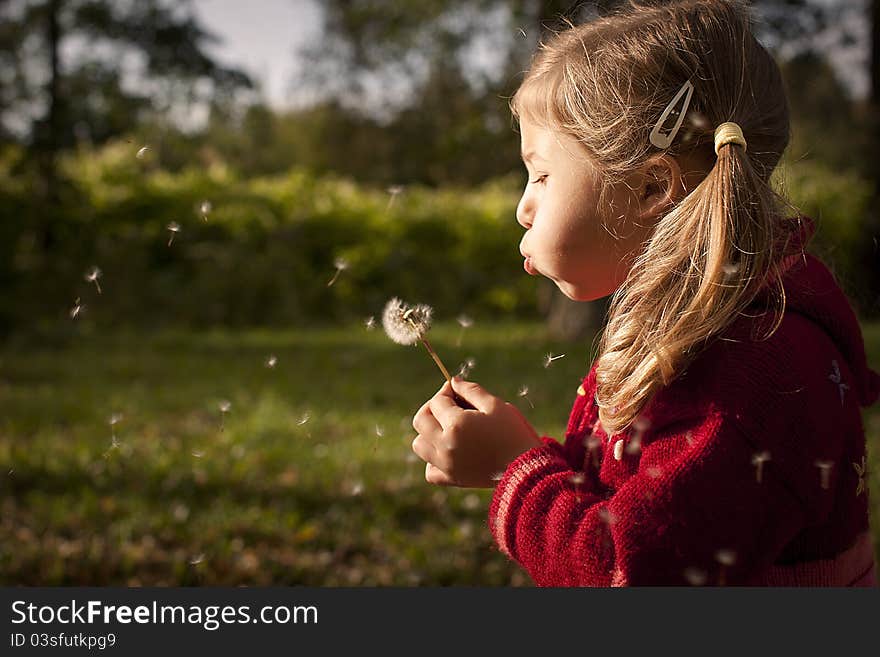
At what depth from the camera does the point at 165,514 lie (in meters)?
4.10

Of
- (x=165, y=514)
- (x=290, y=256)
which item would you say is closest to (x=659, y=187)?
(x=165, y=514)

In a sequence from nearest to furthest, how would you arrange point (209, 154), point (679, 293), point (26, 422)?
point (679, 293)
point (26, 422)
point (209, 154)

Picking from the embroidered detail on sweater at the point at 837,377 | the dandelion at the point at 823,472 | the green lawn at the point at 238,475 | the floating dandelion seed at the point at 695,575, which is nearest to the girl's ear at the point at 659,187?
the embroidered detail on sweater at the point at 837,377

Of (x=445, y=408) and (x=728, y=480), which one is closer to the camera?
(x=728, y=480)

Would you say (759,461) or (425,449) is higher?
(759,461)

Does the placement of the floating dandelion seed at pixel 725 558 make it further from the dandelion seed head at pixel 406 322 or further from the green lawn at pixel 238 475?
Result: the green lawn at pixel 238 475

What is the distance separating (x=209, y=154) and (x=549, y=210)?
14553 millimetres

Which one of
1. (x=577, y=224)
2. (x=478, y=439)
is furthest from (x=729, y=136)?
(x=478, y=439)

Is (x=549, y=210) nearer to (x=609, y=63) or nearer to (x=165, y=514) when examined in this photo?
(x=609, y=63)

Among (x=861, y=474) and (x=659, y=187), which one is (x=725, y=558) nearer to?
(x=861, y=474)

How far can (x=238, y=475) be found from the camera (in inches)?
184

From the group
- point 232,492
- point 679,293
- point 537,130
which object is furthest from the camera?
point 232,492

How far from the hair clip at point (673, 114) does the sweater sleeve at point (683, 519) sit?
18.4 inches

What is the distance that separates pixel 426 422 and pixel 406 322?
24 cm
